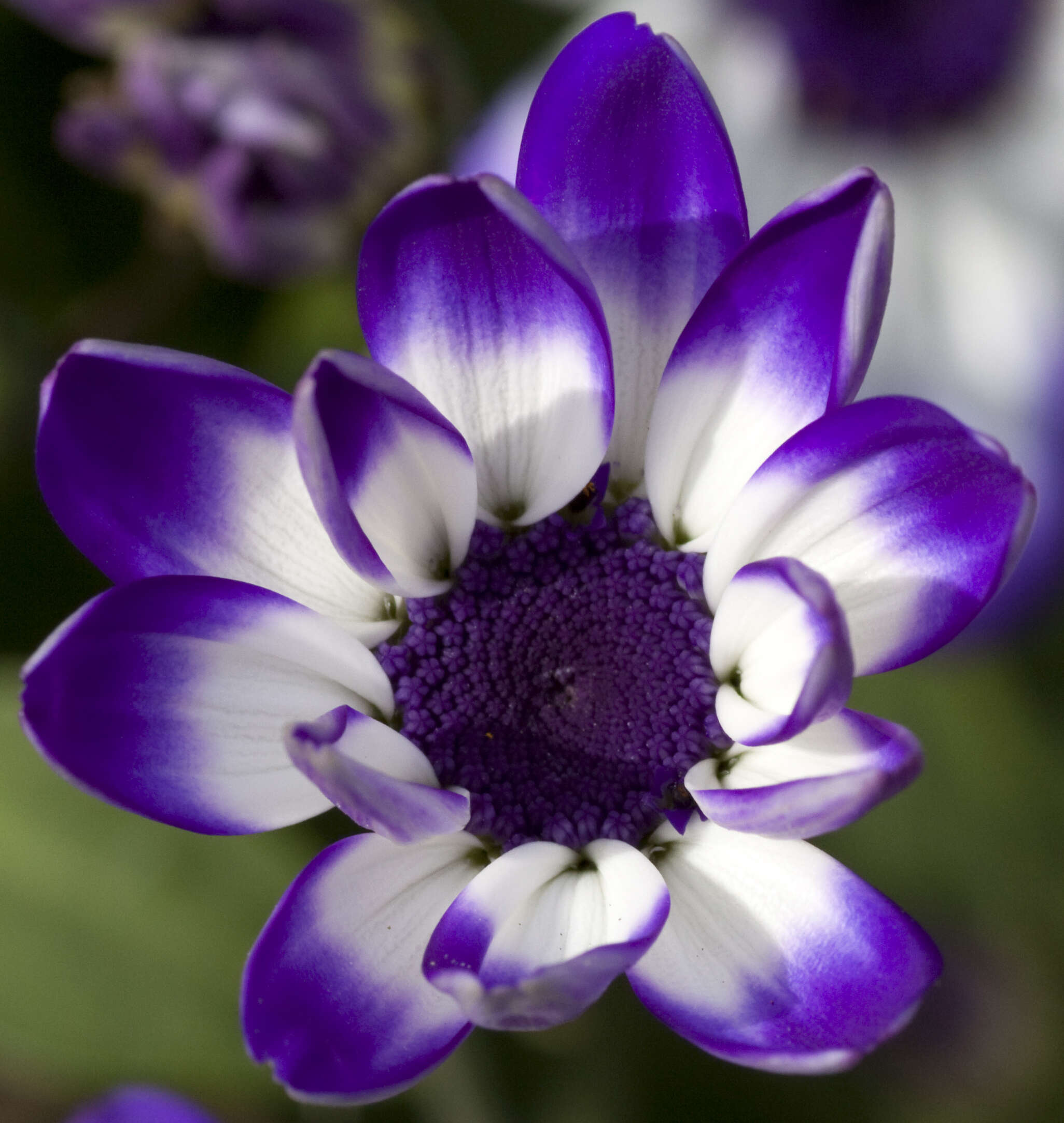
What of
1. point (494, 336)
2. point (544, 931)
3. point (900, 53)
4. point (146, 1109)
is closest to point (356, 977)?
point (544, 931)

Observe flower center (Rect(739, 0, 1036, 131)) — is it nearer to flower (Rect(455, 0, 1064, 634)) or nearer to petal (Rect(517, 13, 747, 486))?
flower (Rect(455, 0, 1064, 634))

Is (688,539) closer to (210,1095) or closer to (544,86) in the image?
(544,86)

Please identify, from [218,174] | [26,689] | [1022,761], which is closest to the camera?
[26,689]

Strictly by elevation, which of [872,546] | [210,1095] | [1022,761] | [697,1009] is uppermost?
[872,546]

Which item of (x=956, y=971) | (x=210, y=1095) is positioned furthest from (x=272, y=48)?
(x=956, y=971)

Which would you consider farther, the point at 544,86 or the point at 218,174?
the point at 218,174

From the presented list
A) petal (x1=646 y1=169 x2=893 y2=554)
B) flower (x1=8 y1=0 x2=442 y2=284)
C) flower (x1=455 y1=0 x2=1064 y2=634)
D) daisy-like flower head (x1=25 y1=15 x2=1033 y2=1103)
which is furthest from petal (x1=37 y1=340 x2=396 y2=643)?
flower (x1=455 y1=0 x2=1064 y2=634)

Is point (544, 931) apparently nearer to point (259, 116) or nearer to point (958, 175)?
point (259, 116)
